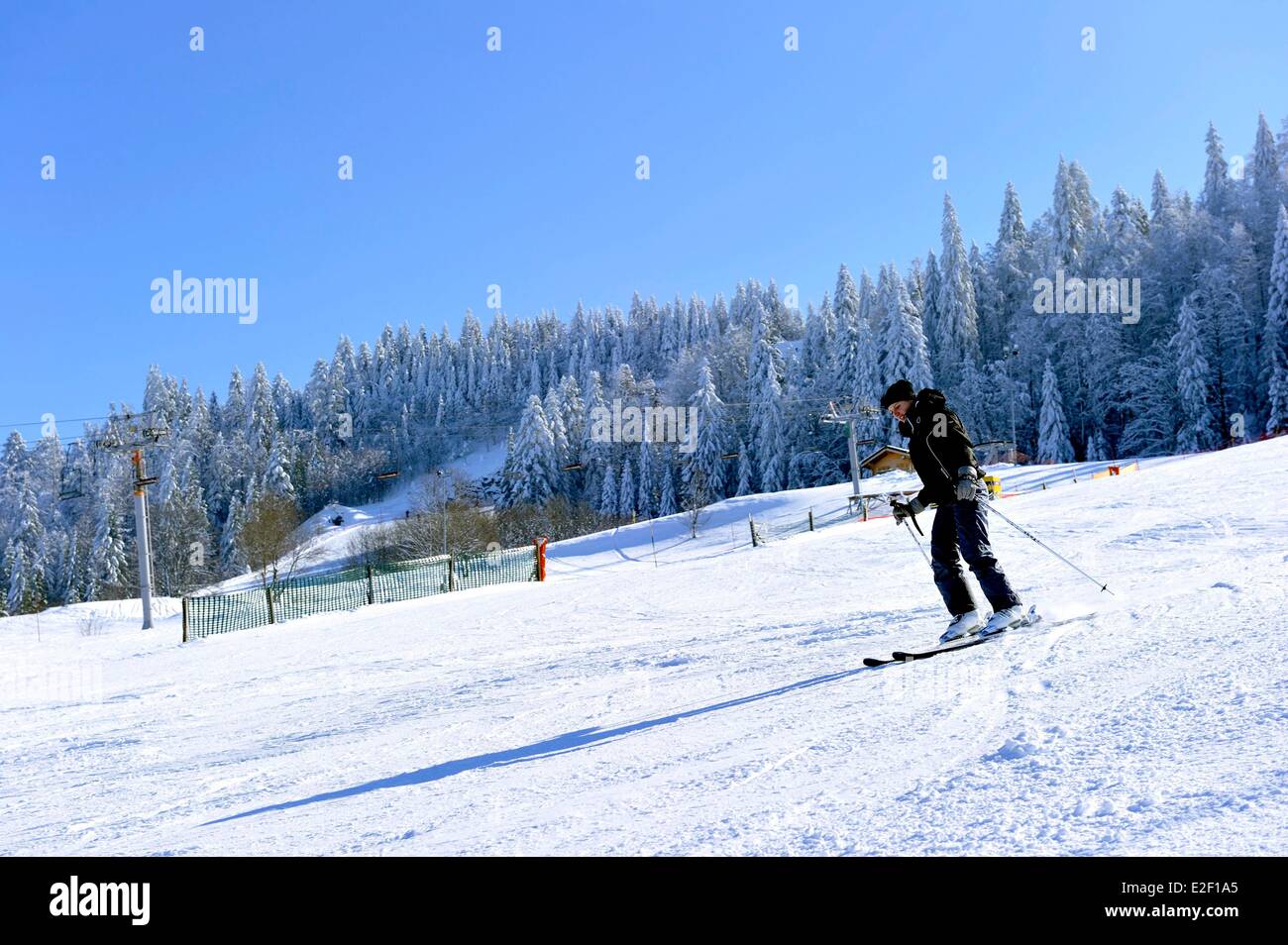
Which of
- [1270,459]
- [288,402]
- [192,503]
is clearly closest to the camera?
[1270,459]

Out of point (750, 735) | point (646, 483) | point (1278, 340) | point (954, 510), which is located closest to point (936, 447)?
point (954, 510)

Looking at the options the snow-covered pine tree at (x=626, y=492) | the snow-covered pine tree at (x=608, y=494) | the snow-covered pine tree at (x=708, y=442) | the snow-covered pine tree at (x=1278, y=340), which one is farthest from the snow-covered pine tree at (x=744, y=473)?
the snow-covered pine tree at (x=1278, y=340)

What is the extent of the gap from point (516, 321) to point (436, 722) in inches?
6620

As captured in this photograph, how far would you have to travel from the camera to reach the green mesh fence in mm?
25391

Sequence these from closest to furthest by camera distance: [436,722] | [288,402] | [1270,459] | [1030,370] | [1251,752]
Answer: [1251,752] → [436,722] → [1270,459] → [1030,370] → [288,402]

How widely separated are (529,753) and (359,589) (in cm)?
2618

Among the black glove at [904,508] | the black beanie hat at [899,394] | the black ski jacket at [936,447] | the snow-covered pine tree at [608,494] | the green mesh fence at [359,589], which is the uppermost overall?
the black beanie hat at [899,394]

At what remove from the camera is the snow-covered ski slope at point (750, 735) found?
8.92 feet

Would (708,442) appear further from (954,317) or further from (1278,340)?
(1278,340)

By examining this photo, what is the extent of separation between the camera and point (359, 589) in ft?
94.4

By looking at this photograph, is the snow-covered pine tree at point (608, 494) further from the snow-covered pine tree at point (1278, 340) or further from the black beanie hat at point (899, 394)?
the black beanie hat at point (899, 394)
